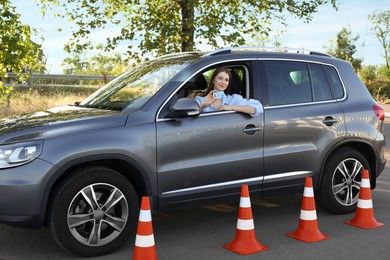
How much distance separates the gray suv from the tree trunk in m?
10.7

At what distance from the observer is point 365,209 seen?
5.58 m

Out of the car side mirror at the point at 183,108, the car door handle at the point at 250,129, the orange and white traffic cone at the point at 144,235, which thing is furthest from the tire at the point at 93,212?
the car door handle at the point at 250,129

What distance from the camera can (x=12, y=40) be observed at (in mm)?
14352

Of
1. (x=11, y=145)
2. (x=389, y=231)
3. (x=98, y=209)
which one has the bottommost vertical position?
Result: (x=389, y=231)

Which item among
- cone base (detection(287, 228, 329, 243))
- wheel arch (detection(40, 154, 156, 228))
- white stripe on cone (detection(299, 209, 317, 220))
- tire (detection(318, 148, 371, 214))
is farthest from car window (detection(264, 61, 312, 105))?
wheel arch (detection(40, 154, 156, 228))

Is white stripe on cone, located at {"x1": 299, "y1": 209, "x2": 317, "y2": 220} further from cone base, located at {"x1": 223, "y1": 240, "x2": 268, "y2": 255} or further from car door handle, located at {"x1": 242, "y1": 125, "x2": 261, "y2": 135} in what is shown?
car door handle, located at {"x1": 242, "y1": 125, "x2": 261, "y2": 135}

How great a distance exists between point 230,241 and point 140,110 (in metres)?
1.53

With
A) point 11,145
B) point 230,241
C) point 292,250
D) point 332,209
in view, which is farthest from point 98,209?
point 332,209

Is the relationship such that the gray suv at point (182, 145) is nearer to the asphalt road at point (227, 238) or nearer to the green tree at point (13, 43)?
the asphalt road at point (227, 238)

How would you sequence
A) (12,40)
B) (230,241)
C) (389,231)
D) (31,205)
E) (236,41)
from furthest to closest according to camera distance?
(236,41), (12,40), (389,231), (230,241), (31,205)

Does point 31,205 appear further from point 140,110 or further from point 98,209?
point 140,110

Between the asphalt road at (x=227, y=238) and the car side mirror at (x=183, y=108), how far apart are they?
1229 millimetres

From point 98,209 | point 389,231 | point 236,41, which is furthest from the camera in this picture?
point 236,41

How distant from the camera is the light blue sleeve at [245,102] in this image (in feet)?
17.4
